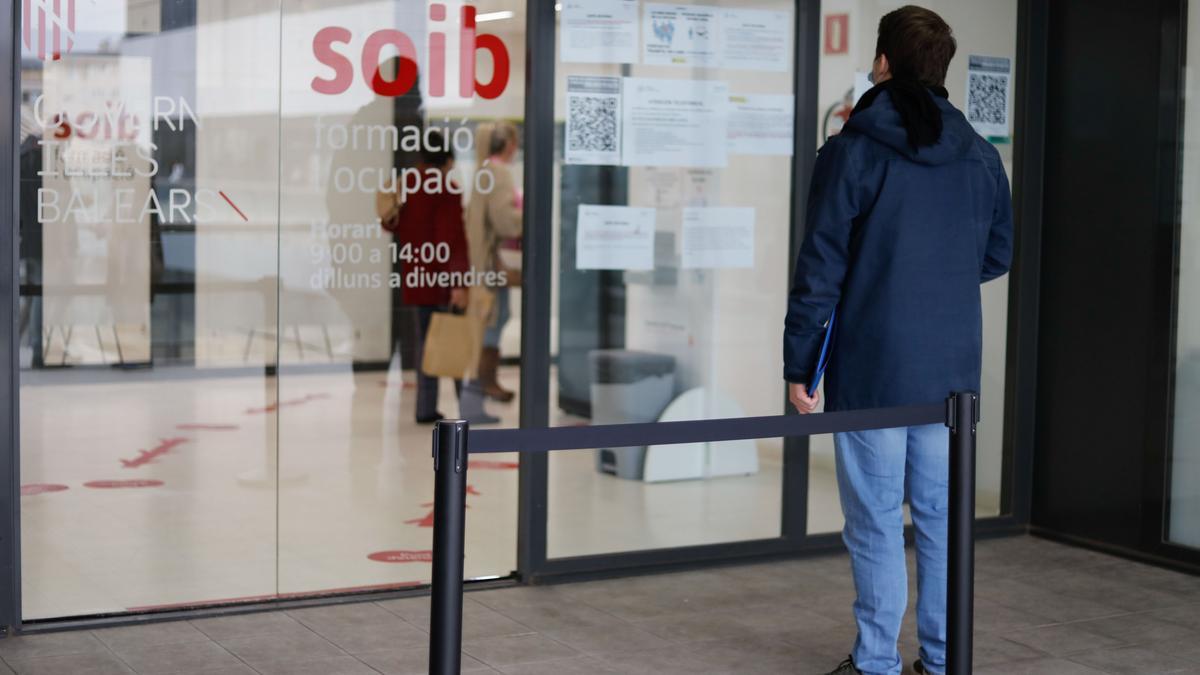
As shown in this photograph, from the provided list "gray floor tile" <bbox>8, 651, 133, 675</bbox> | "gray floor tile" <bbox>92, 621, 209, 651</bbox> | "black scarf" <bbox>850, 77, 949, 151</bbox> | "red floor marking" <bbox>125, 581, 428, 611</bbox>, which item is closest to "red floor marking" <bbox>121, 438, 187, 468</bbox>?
"red floor marking" <bbox>125, 581, 428, 611</bbox>

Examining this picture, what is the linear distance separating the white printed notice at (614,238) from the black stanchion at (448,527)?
2.27 meters

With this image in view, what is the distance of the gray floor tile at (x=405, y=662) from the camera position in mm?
3965

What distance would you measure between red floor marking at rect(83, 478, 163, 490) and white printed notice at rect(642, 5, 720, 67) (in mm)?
2196

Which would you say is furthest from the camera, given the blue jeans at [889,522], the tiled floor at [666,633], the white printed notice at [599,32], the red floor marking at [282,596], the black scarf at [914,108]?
the white printed notice at [599,32]

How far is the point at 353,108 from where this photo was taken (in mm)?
4789

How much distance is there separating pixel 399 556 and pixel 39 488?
3.90ft

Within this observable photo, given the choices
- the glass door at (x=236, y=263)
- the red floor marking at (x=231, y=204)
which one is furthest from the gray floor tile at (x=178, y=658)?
the red floor marking at (x=231, y=204)

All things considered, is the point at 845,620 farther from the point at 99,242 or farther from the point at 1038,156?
the point at 99,242

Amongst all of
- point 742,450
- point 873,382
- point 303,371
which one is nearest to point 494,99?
point 303,371

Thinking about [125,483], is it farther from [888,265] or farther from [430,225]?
[888,265]

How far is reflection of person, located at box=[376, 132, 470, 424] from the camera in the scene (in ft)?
16.2

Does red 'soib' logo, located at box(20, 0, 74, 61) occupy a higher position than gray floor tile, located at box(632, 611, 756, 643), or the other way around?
red 'soib' logo, located at box(20, 0, 74, 61)

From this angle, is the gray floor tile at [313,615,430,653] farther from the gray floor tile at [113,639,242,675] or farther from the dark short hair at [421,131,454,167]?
the dark short hair at [421,131,454,167]

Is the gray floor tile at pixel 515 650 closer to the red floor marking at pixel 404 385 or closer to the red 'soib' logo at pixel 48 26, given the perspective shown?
the red floor marking at pixel 404 385
